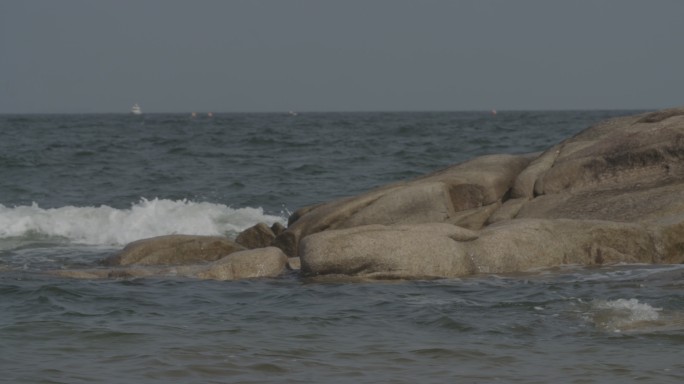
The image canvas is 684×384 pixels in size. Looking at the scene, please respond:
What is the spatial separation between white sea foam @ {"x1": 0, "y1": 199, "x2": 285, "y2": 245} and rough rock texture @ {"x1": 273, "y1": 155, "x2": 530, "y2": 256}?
5.50 metres

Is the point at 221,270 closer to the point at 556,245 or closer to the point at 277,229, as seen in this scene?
the point at 277,229

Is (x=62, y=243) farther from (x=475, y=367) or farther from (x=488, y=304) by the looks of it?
(x=475, y=367)

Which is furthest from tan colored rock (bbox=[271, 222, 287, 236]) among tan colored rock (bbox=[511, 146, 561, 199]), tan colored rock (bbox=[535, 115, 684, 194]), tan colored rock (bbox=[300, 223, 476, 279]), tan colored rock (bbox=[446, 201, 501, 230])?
tan colored rock (bbox=[535, 115, 684, 194])

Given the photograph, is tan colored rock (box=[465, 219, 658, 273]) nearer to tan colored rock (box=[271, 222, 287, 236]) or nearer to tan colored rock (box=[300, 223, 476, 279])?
tan colored rock (box=[300, 223, 476, 279])

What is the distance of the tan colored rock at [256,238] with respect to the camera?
18734 millimetres

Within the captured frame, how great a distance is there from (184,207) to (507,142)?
25790 mm

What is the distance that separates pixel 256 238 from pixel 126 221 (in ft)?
21.6

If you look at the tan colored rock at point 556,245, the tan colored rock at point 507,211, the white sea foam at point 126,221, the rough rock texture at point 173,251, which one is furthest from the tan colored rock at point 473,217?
the white sea foam at point 126,221

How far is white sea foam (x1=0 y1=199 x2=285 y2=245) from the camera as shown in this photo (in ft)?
75.8

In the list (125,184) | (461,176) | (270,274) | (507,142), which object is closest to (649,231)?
Result: (461,176)

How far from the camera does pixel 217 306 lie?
43.8 feet

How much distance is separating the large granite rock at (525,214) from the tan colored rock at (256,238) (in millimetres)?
596

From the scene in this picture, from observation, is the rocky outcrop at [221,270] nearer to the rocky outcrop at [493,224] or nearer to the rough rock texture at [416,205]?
the rocky outcrop at [493,224]

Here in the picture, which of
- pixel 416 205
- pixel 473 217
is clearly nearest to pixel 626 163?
pixel 473 217
